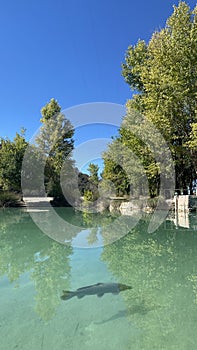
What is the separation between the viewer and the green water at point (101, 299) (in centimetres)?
259

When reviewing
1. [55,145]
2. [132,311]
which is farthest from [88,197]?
[132,311]


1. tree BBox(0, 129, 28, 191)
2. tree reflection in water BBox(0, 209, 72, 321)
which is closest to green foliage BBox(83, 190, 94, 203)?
tree BBox(0, 129, 28, 191)

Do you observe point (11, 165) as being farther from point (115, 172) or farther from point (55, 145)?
point (115, 172)

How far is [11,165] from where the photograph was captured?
23234 millimetres

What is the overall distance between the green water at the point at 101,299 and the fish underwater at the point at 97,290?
13 cm

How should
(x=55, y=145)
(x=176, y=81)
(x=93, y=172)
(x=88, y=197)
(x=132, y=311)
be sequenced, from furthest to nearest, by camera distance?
1. (x=93, y=172)
2. (x=55, y=145)
3. (x=88, y=197)
4. (x=176, y=81)
5. (x=132, y=311)

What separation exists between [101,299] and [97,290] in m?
0.32

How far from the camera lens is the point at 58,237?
9242mm

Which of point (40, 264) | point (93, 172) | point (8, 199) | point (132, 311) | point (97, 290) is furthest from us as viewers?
point (93, 172)

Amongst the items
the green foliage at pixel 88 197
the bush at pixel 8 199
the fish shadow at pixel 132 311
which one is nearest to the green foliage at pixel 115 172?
the green foliage at pixel 88 197

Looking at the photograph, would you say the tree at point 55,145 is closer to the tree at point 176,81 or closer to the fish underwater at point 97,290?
the tree at point 176,81

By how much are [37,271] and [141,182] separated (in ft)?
52.2

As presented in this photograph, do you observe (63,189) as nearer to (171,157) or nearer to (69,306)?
(171,157)

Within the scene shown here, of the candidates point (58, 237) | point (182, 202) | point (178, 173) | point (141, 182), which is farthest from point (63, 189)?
point (58, 237)
